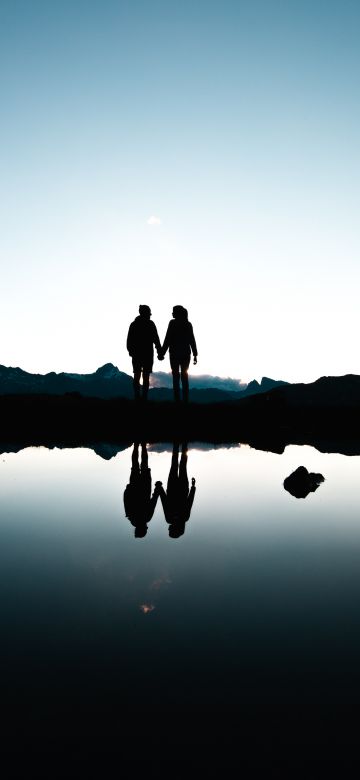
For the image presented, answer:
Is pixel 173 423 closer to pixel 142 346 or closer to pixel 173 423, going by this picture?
pixel 173 423

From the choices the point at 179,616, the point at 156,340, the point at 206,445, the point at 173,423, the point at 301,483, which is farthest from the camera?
the point at 156,340

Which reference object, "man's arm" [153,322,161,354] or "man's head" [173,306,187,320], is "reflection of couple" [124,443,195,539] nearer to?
"man's arm" [153,322,161,354]

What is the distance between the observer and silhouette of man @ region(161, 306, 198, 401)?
14.6m

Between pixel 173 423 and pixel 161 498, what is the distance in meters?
9.70

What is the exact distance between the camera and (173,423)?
48.1 ft

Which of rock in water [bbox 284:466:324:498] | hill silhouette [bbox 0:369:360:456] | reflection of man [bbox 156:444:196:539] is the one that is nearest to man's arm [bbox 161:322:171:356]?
hill silhouette [bbox 0:369:360:456]

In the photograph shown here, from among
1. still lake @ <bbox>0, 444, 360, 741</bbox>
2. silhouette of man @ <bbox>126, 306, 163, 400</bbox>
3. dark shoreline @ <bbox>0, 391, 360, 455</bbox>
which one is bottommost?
still lake @ <bbox>0, 444, 360, 741</bbox>

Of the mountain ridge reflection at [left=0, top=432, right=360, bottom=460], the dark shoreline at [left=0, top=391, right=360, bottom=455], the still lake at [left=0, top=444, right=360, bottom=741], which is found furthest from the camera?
the dark shoreline at [left=0, top=391, right=360, bottom=455]

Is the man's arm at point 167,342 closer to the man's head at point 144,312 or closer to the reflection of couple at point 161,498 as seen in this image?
the man's head at point 144,312

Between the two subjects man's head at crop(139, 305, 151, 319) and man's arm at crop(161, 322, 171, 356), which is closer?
man's arm at crop(161, 322, 171, 356)

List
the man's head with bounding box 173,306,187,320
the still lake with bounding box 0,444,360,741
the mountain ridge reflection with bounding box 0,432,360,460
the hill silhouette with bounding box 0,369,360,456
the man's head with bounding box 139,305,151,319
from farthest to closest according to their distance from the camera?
1. the man's head with bounding box 139,305,151,319
2. the man's head with bounding box 173,306,187,320
3. the hill silhouette with bounding box 0,369,360,456
4. the mountain ridge reflection with bounding box 0,432,360,460
5. the still lake with bounding box 0,444,360,741

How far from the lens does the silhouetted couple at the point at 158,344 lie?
14531mm

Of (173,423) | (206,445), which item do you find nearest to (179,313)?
(173,423)

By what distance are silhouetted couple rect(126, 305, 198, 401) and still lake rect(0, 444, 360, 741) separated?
9989 mm
